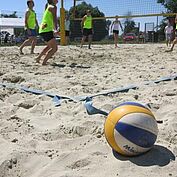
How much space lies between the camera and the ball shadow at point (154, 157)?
2.49m

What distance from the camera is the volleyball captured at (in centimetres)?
250

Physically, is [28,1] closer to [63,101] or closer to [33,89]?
[33,89]

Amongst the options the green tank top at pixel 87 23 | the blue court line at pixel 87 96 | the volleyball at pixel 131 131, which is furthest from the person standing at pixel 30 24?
the volleyball at pixel 131 131

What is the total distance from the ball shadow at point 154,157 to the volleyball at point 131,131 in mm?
36

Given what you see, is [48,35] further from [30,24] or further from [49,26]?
[30,24]

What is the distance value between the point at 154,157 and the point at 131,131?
0.81 ft

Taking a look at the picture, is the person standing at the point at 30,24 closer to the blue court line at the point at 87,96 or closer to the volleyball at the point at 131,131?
the blue court line at the point at 87,96

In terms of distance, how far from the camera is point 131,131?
2.50 m

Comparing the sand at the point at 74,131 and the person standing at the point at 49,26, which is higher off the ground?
the person standing at the point at 49,26

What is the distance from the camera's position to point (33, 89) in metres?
4.83

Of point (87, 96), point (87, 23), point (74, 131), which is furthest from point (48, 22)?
point (87, 23)

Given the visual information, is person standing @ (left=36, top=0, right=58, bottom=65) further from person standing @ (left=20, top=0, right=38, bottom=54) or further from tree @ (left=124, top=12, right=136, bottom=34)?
tree @ (left=124, top=12, right=136, bottom=34)

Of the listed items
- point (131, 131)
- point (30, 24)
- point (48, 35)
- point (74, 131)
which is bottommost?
point (74, 131)

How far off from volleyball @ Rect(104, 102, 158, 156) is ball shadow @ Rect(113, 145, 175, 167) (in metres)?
0.04
